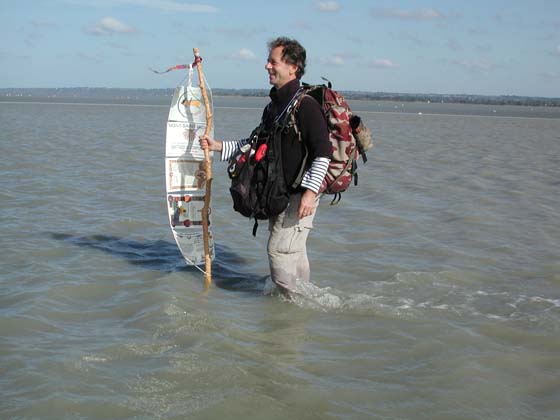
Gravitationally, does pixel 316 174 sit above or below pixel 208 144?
below

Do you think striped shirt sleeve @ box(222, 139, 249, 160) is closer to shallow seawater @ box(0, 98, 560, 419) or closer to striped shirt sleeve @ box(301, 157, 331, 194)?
striped shirt sleeve @ box(301, 157, 331, 194)

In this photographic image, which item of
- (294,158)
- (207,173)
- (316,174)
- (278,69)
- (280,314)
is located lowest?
(280,314)

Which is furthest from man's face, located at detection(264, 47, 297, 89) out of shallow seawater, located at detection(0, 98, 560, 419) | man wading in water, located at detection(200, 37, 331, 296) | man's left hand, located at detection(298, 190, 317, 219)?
shallow seawater, located at detection(0, 98, 560, 419)

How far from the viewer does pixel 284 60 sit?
575 centimetres

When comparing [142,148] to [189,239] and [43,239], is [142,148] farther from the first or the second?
[189,239]

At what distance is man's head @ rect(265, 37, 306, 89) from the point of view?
18.8 feet

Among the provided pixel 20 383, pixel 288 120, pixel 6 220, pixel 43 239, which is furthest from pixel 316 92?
pixel 6 220

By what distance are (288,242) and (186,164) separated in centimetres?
156

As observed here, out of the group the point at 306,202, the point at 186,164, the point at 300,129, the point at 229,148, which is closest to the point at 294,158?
the point at 300,129

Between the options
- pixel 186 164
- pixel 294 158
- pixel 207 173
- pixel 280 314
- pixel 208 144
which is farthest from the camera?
pixel 186 164

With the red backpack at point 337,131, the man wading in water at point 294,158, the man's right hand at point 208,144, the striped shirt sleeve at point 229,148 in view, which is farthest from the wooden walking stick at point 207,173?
the red backpack at point 337,131

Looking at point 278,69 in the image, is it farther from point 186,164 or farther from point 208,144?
point 186,164

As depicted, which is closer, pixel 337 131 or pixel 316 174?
pixel 316 174

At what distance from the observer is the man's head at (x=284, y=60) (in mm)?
5742
